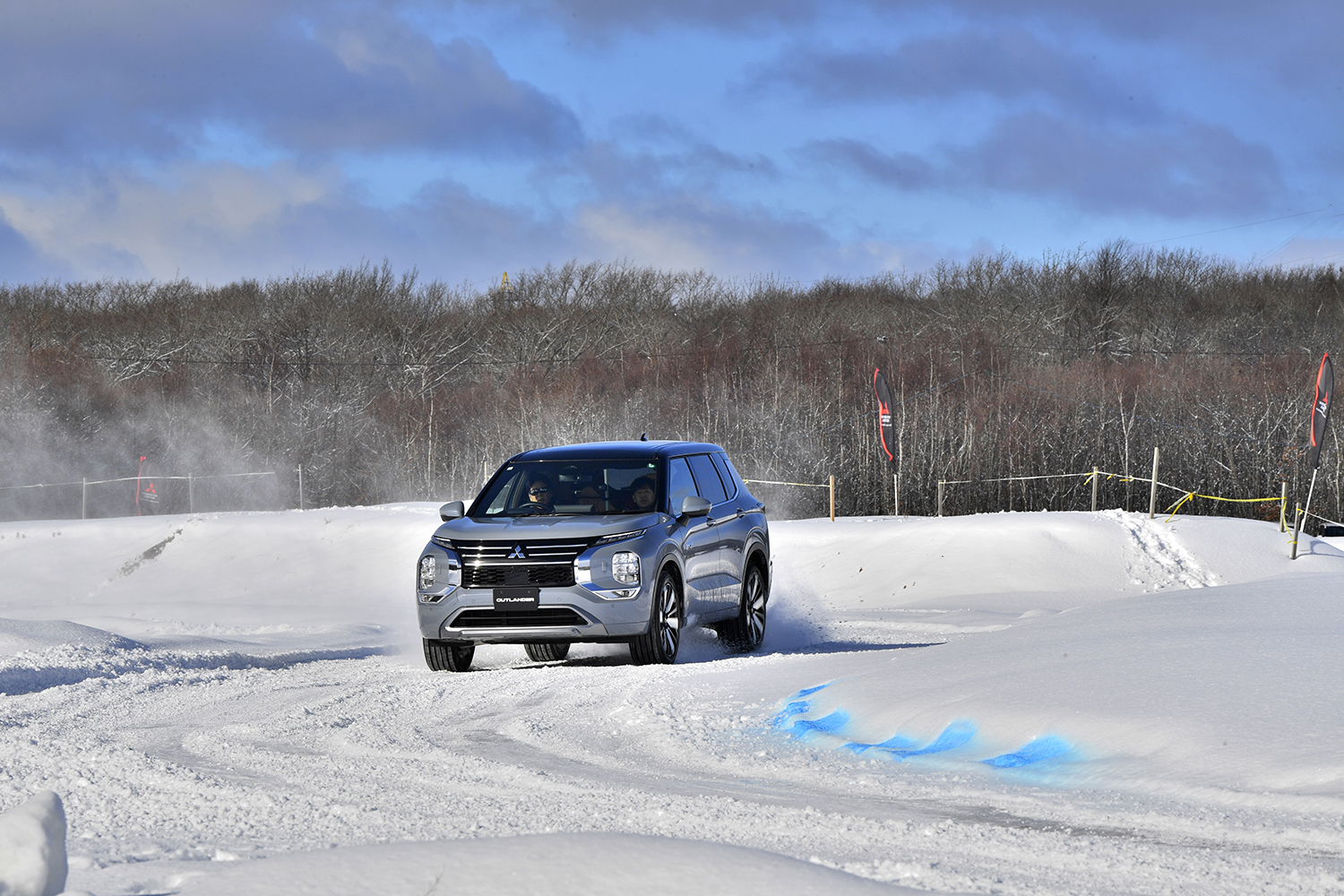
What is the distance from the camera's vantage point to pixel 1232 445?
40.2 meters

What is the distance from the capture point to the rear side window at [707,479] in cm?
1173

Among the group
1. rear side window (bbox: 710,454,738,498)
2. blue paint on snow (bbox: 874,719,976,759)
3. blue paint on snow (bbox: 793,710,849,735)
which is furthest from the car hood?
blue paint on snow (bbox: 874,719,976,759)

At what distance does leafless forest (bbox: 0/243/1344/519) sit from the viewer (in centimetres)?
4088

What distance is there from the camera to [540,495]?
11.1 m

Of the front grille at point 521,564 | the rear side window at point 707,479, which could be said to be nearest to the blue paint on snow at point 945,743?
the front grille at point 521,564

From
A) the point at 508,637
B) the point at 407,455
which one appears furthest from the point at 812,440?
the point at 508,637

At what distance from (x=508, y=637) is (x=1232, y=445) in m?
35.2

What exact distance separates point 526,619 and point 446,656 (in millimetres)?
946

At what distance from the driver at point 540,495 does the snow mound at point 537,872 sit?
22.6 ft

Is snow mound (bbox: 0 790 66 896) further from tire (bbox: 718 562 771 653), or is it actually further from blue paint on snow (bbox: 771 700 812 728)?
tire (bbox: 718 562 771 653)

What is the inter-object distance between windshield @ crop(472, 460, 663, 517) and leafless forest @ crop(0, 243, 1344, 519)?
25.8m

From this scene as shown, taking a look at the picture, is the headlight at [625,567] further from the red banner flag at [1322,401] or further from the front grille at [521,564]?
the red banner flag at [1322,401]

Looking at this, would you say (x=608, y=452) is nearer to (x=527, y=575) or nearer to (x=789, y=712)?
(x=527, y=575)

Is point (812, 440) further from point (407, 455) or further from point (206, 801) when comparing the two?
point (206, 801)
